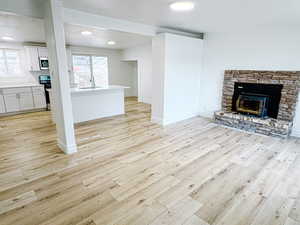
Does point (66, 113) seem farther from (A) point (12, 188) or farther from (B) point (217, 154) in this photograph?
(B) point (217, 154)

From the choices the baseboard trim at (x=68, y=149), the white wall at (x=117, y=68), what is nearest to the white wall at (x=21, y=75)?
the white wall at (x=117, y=68)

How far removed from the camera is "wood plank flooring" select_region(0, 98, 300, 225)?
180cm

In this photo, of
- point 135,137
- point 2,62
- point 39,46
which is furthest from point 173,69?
point 2,62

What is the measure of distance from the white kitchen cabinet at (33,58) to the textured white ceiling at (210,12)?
4119 mm

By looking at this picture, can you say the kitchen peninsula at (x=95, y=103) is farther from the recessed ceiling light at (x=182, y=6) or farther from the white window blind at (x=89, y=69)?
the recessed ceiling light at (x=182, y=6)

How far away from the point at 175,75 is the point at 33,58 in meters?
4.94

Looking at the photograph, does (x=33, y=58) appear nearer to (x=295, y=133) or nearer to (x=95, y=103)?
(x=95, y=103)

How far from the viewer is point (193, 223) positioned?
5.56ft

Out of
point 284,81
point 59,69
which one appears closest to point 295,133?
point 284,81

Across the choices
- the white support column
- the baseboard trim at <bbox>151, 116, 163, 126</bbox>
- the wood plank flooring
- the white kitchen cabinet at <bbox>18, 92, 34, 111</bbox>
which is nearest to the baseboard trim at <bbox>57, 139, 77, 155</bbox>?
the white support column

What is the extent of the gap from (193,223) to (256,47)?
4.12 metres

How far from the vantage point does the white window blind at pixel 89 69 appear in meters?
7.42

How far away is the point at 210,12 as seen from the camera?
3049 mm

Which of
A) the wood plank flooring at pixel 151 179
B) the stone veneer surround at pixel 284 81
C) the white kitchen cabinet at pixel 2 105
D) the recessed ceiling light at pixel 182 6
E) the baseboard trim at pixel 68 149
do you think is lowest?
the wood plank flooring at pixel 151 179
